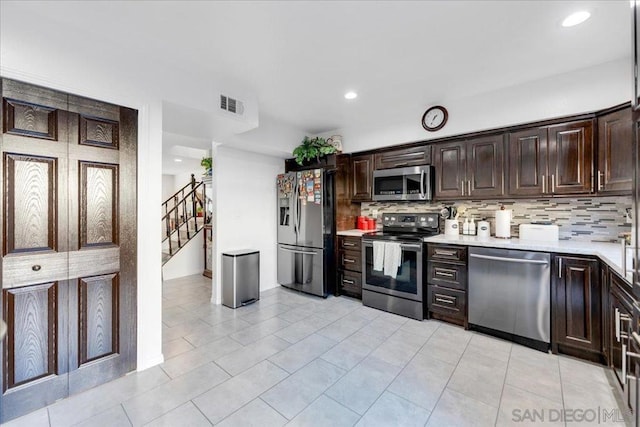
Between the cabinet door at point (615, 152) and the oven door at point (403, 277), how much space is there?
1.70m

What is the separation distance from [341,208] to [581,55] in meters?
2.93

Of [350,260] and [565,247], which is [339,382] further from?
[565,247]

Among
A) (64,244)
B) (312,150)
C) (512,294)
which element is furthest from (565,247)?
(64,244)

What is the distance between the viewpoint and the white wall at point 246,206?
3836 millimetres

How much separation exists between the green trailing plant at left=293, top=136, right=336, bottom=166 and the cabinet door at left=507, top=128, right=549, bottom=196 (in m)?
2.18

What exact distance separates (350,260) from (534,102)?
2.78 m

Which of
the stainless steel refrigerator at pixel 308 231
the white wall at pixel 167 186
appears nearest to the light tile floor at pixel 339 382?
the stainless steel refrigerator at pixel 308 231

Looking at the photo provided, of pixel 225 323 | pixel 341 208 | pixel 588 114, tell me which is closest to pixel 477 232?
pixel 588 114

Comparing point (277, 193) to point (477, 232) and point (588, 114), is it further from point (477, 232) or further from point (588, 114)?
point (588, 114)

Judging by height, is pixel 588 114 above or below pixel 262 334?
above

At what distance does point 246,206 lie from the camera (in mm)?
4152

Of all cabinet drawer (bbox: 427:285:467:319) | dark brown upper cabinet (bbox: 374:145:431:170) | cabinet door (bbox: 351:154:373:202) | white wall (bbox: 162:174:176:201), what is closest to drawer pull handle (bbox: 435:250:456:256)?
cabinet drawer (bbox: 427:285:467:319)

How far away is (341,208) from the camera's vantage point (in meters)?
4.13

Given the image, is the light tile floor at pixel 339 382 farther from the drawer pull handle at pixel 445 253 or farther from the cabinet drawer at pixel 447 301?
the drawer pull handle at pixel 445 253
